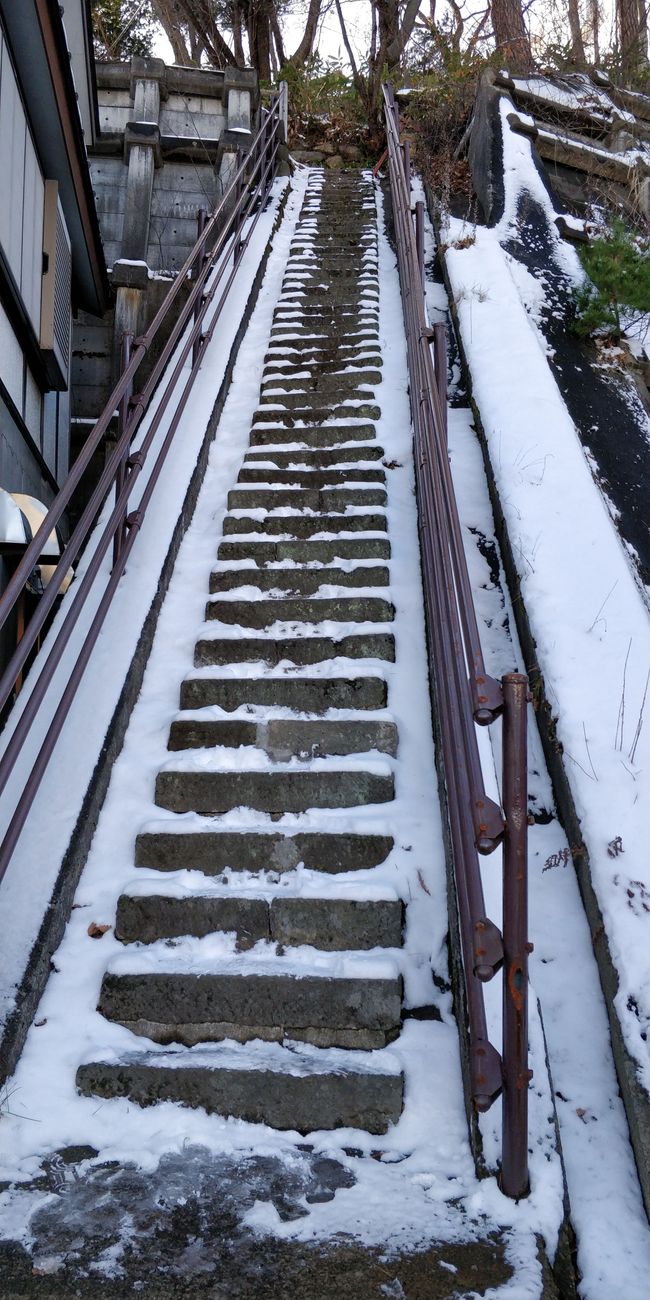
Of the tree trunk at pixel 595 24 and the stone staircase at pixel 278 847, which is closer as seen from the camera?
the stone staircase at pixel 278 847

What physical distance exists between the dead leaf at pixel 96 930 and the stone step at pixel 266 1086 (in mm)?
413

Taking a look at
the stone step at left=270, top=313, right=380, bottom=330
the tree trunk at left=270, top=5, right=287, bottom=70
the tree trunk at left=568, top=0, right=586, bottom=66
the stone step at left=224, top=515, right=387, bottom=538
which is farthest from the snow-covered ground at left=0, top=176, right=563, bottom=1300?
the tree trunk at left=270, top=5, right=287, bottom=70

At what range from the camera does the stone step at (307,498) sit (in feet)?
14.7

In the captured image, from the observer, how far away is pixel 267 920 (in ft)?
8.81

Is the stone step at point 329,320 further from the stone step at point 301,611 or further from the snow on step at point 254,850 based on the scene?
the snow on step at point 254,850

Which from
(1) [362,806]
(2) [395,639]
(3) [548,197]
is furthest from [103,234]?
(1) [362,806]

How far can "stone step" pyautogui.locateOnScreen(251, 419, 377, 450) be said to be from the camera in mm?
5062

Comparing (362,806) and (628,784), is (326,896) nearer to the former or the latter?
(362,806)

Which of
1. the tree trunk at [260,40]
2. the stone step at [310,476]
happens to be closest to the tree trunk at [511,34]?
the tree trunk at [260,40]

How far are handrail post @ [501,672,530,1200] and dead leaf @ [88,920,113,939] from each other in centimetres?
135

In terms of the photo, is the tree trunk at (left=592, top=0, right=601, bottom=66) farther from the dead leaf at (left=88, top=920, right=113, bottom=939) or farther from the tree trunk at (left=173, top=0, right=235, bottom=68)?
the dead leaf at (left=88, top=920, right=113, bottom=939)

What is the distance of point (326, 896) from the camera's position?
8.79 ft

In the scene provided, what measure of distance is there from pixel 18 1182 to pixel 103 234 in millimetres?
9394

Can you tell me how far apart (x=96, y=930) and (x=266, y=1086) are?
2.39ft
